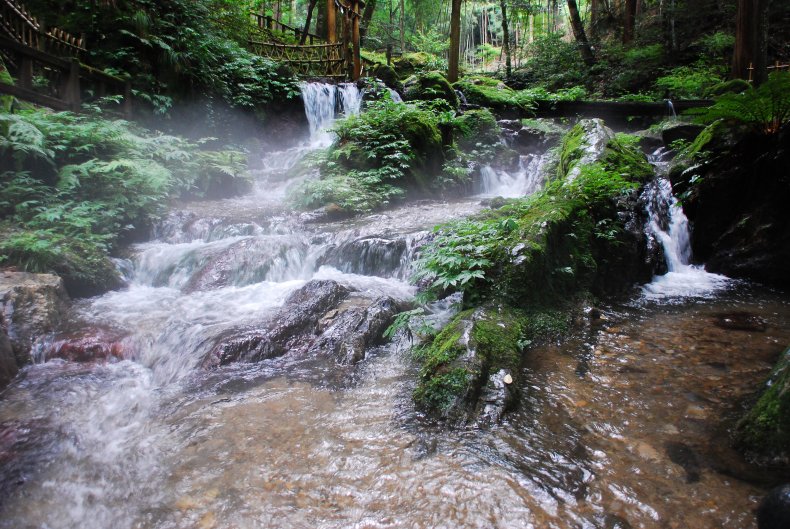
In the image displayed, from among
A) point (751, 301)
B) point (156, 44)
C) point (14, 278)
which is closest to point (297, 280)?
point (14, 278)

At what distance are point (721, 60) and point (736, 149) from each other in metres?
12.2

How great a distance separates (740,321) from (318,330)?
4663 millimetres

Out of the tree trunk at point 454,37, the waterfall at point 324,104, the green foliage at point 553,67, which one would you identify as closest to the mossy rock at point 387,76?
the waterfall at point 324,104

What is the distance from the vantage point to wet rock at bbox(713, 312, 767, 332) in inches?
167

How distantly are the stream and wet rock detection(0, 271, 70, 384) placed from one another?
198 millimetres

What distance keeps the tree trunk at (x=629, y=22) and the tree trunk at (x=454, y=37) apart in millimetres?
8952

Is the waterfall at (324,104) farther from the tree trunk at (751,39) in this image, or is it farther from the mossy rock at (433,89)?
the tree trunk at (751,39)

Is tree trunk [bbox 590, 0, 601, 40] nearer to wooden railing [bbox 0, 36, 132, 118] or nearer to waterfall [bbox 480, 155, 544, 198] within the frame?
waterfall [bbox 480, 155, 544, 198]

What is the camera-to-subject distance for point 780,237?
18.9ft

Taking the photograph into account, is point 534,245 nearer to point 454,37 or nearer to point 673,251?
point 673,251

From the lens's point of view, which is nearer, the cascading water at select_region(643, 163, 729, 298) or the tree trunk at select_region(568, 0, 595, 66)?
the cascading water at select_region(643, 163, 729, 298)

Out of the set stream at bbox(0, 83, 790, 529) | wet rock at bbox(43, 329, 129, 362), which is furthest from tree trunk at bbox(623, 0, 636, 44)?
wet rock at bbox(43, 329, 129, 362)

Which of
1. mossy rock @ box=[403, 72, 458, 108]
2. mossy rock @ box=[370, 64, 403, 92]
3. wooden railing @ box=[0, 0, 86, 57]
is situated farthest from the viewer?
mossy rock @ box=[370, 64, 403, 92]

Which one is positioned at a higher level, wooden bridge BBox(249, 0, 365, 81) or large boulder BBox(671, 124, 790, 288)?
wooden bridge BBox(249, 0, 365, 81)
